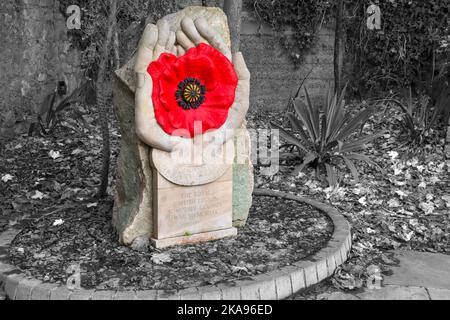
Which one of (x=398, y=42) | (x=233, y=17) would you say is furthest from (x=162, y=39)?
(x=398, y=42)

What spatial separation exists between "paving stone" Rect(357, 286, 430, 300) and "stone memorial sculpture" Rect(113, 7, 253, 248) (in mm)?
898

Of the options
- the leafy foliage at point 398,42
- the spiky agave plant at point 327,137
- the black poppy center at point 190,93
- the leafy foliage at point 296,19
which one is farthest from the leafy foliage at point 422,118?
the black poppy center at point 190,93

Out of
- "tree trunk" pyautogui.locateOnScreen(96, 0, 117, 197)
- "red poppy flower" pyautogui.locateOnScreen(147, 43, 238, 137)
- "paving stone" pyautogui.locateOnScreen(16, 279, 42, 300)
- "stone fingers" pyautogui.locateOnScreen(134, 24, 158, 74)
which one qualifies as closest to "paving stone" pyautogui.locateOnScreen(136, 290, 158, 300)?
"paving stone" pyautogui.locateOnScreen(16, 279, 42, 300)

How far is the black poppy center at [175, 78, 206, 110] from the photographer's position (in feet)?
10.7

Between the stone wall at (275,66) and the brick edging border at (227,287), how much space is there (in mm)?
4238

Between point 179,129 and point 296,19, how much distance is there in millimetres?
4533

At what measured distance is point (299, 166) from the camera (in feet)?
15.5

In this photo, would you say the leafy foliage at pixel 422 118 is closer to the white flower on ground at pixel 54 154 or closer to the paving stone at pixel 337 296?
the paving stone at pixel 337 296

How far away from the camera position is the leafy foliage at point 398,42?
7.01 meters

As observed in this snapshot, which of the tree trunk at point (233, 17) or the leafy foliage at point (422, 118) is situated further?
the leafy foliage at point (422, 118)

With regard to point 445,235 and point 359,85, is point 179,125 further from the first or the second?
point 359,85

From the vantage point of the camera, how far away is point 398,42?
7109 mm

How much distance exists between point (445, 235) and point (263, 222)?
4.18 ft
